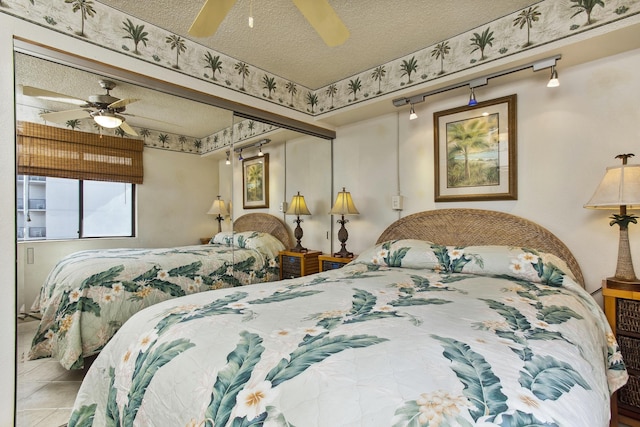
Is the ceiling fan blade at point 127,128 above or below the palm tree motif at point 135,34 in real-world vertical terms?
below

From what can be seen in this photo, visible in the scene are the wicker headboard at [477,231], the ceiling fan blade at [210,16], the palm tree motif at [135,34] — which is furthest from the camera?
the wicker headboard at [477,231]

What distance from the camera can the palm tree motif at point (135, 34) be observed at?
82.7 inches

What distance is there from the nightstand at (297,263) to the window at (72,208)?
158cm

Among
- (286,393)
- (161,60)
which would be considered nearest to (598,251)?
(286,393)

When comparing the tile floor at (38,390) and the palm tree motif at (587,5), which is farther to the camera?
the palm tree motif at (587,5)

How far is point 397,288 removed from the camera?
1.71 m

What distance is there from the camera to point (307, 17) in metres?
1.56

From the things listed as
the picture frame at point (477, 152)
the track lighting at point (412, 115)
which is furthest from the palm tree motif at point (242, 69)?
the picture frame at point (477, 152)

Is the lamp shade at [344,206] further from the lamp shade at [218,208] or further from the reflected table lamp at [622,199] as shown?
the reflected table lamp at [622,199]

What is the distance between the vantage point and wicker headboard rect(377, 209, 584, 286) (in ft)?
7.43

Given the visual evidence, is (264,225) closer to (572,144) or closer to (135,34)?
(135,34)

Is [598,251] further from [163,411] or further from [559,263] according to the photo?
[163,411]

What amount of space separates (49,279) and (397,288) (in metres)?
2.04

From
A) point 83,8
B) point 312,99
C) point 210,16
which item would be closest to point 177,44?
point 83,8
